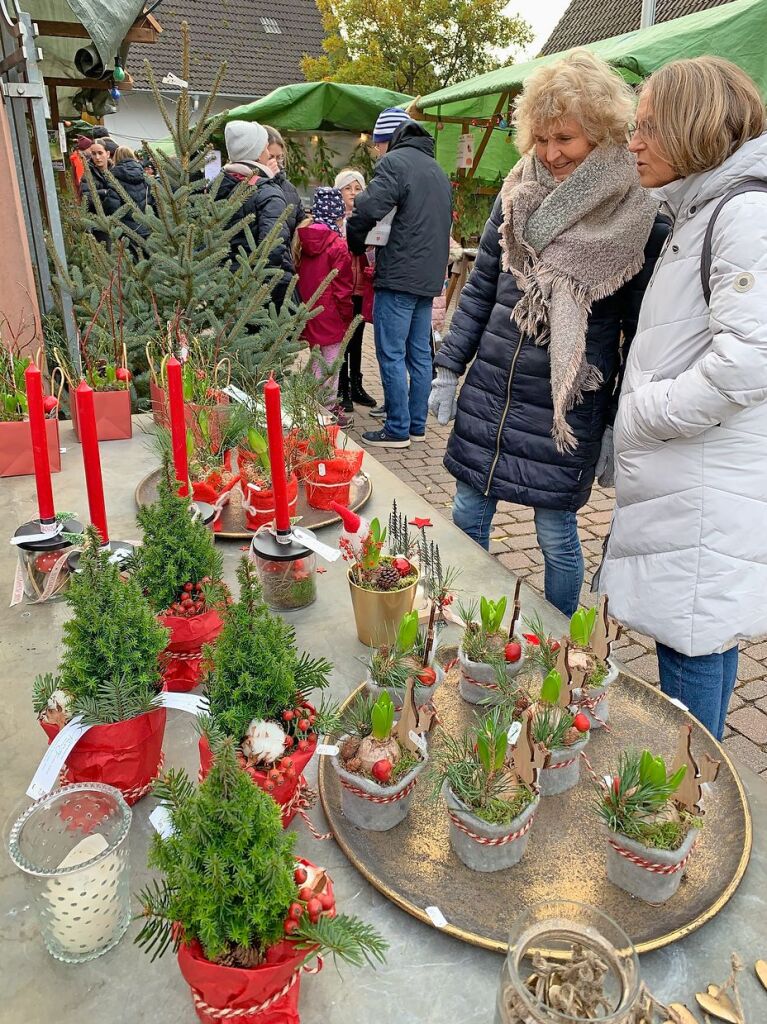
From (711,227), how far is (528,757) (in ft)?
3.83

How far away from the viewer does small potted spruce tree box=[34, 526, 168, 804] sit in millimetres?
1044

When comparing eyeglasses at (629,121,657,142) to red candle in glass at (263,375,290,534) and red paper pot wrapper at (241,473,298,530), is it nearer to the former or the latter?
red candle in glass at (263,375,290,534)

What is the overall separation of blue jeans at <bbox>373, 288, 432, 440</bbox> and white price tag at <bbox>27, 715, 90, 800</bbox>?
174 inches

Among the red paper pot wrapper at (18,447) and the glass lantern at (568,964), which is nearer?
the glass lantern at (568,964)

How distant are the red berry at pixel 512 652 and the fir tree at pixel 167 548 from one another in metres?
0.51

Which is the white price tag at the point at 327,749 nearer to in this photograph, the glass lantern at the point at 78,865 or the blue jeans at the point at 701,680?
the glass lantern at the point at 78,865

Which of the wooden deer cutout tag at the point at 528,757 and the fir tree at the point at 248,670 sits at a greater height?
the fir tree at the point at 248,670

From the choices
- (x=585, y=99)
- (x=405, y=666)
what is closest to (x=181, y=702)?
(x=405, y=666)

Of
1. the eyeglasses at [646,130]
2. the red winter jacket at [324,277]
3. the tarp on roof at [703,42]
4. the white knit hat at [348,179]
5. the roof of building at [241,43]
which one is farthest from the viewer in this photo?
the roof of building at [241,43]

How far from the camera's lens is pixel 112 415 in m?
2.69

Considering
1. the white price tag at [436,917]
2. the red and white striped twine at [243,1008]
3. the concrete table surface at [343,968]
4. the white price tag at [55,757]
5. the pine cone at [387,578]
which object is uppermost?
the white price tag at [55,757]

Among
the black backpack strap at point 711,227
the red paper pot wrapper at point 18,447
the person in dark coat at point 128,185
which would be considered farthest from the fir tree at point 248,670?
the person in dark coat at point 128,185

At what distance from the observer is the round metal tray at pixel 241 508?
2.00m

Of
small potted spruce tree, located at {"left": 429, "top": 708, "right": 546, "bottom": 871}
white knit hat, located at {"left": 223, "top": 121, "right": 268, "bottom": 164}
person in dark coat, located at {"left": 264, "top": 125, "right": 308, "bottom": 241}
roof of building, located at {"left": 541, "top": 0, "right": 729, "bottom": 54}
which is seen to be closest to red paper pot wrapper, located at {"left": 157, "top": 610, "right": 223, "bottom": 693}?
small potted spruce tree, located at {"left": 429, "top": 708, "right": 546, "bottom": 871}
